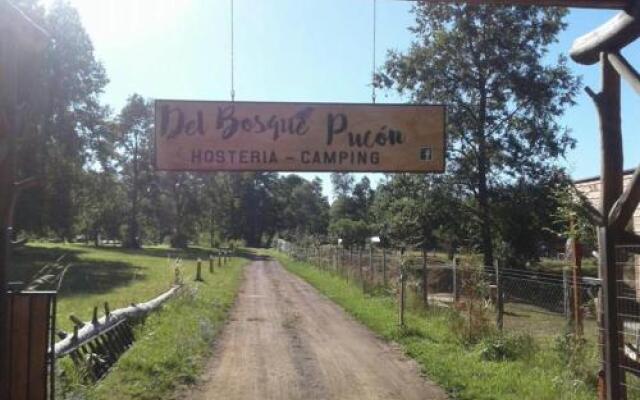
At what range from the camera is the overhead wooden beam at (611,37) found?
5668mm

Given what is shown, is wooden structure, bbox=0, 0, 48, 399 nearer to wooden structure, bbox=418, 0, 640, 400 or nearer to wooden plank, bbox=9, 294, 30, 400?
wooden plank, bbox=9, 294, 30, 400

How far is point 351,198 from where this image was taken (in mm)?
118438

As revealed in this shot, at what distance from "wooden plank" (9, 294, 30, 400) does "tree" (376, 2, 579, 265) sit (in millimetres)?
32118

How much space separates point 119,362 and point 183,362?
0.96m

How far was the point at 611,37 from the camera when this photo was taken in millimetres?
5926

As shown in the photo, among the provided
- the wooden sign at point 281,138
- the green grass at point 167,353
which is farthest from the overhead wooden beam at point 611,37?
the green grass at point 167,353

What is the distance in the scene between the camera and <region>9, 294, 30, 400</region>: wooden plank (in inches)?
215

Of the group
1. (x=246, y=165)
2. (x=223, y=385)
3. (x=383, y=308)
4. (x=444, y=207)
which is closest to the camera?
(x=246, y=165)

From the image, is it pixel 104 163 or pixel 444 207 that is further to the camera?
pixel 104 163

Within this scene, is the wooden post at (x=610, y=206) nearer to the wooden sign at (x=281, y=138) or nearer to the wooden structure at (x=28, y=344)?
the wooden sign at (x=281, y=138)

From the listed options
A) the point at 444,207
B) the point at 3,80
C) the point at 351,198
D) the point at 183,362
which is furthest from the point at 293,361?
the point at 351,198

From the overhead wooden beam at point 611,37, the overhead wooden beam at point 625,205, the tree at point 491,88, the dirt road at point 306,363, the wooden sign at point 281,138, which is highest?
the tree at point 491,88

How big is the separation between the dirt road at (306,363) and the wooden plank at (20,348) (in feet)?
12.6

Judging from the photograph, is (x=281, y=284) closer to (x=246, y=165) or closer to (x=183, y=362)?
(x=183, y=362)
